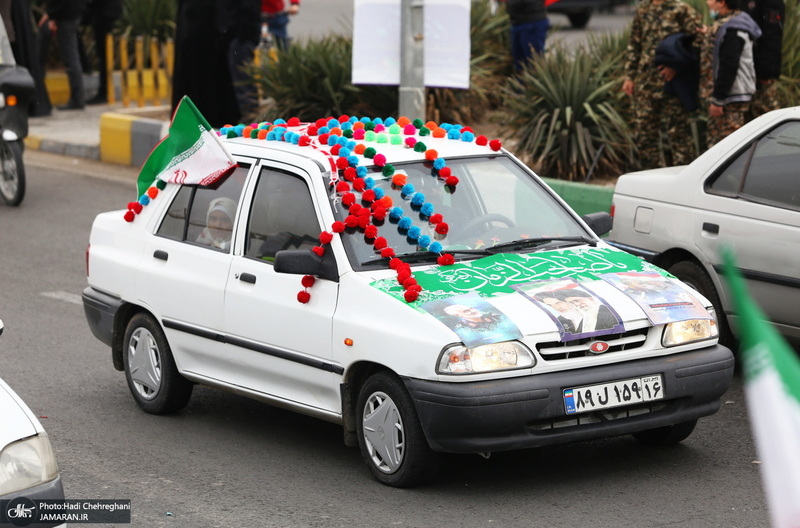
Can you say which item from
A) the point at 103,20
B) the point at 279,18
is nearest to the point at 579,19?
the point at 279,18

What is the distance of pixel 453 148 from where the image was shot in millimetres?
6723

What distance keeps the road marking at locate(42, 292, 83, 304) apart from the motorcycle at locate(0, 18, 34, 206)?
11.4 ft

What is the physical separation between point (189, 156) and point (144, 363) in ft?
3.66

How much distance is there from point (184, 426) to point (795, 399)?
15.7 feet

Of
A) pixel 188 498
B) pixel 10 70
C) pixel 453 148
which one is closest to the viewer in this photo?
pixel 188 498

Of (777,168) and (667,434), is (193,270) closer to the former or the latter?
(667,434)

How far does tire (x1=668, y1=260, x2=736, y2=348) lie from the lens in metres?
7.54

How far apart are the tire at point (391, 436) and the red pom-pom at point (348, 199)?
2.88 ft

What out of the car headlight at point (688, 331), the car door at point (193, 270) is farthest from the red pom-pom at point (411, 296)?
the car door at point (193, 270)

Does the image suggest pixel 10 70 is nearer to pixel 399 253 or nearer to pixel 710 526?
pixel 399 253

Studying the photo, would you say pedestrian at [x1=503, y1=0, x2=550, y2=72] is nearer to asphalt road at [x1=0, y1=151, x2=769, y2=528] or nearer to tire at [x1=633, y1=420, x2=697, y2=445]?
asphalt road at [x1=0, y1=151, x2=769, y2=528]

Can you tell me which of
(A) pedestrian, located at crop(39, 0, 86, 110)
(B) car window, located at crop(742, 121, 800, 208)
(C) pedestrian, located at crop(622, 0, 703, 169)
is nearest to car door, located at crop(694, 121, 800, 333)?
(B) car window, located at crop(742, 121, 800, 208)

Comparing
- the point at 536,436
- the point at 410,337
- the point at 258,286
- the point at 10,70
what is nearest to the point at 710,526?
the point at 536,436

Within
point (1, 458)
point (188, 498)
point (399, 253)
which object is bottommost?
point (188, 498)
